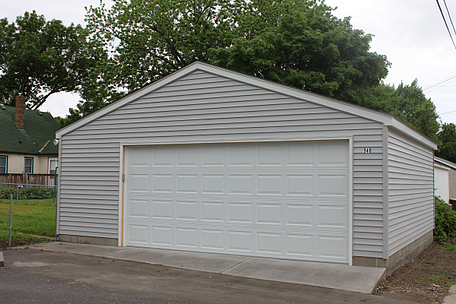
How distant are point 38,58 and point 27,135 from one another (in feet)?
34.8

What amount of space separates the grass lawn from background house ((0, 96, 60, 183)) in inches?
311

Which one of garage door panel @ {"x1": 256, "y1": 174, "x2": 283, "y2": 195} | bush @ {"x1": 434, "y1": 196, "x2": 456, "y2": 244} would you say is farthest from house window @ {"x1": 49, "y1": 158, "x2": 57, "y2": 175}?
bush @ {"x1": 434, "y1": 196, "x2": 456, "y2": 244}

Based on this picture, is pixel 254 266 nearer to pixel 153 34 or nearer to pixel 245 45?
pixel 245 45

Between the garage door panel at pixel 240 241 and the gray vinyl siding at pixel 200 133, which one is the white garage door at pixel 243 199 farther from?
the gray vinyl siding at pixel 200 133

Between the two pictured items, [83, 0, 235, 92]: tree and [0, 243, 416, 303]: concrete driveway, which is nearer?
[0, 243, 416, 303]: concrete driveway

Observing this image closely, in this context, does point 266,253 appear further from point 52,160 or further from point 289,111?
point 52,160

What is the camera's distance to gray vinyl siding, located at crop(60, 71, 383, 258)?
286 inches

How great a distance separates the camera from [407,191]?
855 centimetres

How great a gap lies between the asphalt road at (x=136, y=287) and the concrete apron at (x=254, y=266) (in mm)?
277

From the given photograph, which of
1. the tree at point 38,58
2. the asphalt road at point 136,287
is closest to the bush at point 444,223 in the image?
the asphalt road at point 136,287

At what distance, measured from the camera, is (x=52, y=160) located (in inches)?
1067

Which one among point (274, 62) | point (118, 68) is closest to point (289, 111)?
point (274, 62)

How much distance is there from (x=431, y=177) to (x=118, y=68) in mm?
17737

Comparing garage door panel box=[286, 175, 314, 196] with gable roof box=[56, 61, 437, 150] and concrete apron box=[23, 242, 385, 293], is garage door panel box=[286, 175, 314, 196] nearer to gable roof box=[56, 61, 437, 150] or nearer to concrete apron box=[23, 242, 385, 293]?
concrete apron box=[23, 242, 385, 293]
